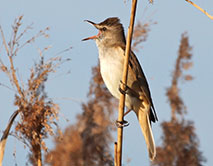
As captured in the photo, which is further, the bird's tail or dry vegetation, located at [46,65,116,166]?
dry vegetation, located at [46,65,116,166]

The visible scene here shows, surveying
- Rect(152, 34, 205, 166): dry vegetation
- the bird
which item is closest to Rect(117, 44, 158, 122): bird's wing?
the bird

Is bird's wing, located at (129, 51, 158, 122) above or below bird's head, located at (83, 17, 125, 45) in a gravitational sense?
below

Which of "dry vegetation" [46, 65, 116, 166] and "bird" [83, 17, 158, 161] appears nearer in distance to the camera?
"bird" [83, 17, 158, 161]

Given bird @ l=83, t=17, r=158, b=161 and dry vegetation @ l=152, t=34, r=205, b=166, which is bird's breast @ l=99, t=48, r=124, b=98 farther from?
dry vegetation @ l=152, t=34, r=205, b=166

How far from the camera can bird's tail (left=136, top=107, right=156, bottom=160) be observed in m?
3.18

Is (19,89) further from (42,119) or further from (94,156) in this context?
(94,156)

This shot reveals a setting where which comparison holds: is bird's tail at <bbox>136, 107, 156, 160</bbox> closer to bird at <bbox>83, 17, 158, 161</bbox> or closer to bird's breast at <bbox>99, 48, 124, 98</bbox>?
bird at <bbox>83, 17, 158, 161</bbox>

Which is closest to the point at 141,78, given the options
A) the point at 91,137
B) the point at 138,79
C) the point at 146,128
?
the point at 138,79

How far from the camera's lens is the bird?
10.5 feet

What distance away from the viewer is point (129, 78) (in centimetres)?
333

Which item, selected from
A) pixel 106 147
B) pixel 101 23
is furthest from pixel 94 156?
pixel 101 23

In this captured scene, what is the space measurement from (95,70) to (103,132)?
0.82m

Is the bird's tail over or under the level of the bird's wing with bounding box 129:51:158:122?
under

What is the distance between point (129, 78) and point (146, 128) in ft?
1.53
